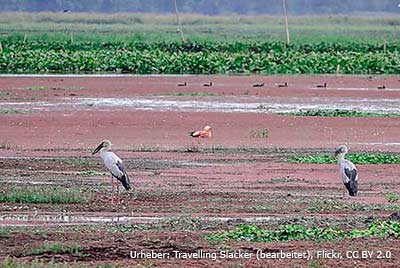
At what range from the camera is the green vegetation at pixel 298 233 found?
42.2ft

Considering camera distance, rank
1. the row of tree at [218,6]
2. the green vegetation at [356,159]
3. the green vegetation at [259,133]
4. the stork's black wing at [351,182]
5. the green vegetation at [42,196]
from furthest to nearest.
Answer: the row of tree at [218,6] → the green vegetation at [259,133] → the green vegetation at [356,159] → the stork's black wing at [351,182] → the green vegetation at [42,196]

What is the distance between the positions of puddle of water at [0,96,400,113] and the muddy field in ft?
0.14

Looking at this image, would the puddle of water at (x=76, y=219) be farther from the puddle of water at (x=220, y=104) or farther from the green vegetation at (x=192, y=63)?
the green vegetation at (x=192, y=63)

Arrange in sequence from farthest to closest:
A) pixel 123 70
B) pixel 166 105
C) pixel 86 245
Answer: pixel 123 70 → pixel 166 105 → pixel 86 245

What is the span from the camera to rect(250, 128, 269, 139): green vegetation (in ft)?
91.9

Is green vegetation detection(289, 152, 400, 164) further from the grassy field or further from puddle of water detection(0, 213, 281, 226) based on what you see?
the grassy field

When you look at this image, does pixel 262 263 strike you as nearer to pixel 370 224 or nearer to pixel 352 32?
pixel 370 224

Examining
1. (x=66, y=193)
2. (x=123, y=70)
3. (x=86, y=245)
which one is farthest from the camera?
(x=123, y=70)

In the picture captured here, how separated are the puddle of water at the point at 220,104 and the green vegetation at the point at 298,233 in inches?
838

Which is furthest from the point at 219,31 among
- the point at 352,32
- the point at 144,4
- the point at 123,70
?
the point at 123,70

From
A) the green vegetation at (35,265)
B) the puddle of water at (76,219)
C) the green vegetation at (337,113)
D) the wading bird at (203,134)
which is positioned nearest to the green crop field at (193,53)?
the green vegetation at (337,113)

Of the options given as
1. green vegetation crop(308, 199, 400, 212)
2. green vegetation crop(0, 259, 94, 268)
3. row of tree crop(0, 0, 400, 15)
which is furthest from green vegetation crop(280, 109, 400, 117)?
row of tree crop(0, 0, 400, 15)

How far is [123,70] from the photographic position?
56.9 meters

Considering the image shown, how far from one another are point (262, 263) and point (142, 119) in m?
20.4
